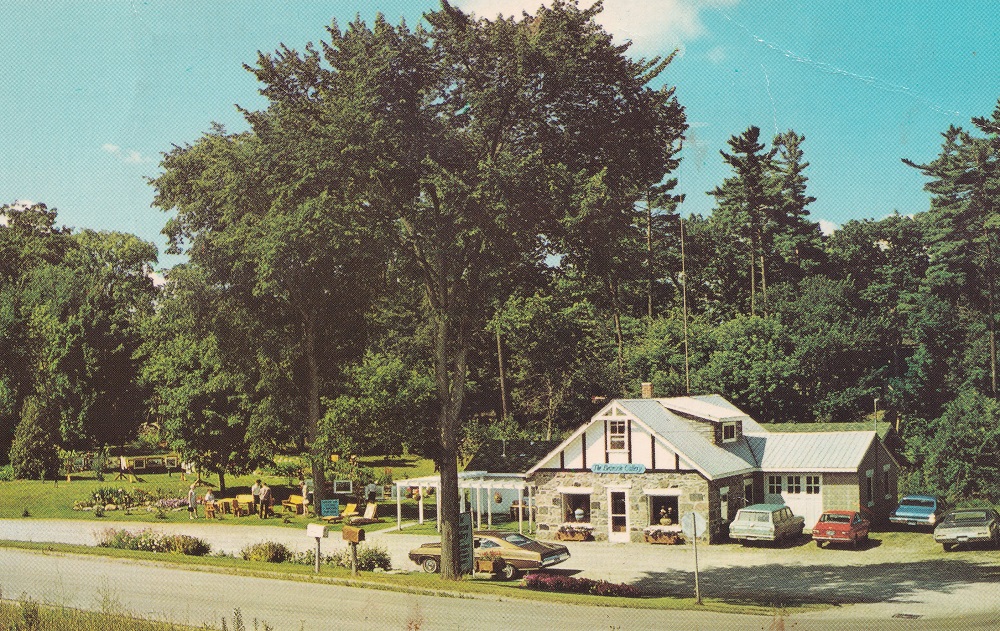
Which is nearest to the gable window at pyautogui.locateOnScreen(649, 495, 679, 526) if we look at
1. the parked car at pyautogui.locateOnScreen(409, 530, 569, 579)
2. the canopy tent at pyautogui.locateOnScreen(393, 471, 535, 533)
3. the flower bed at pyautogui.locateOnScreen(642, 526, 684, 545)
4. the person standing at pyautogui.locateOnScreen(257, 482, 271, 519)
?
the flower bed at pyautogui.locateOnScreen(642, 526, 684, 545)

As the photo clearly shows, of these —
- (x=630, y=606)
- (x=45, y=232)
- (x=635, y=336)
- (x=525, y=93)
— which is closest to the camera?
(x=630, y=606)

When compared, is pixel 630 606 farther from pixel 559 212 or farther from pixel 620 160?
pixel 620 160

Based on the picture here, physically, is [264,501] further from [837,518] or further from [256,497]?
[837,518]

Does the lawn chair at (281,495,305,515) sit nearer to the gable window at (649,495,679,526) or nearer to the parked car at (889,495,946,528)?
the gable window at (649,495,679,526)

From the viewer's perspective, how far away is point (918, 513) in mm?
44156

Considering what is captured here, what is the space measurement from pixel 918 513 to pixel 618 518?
46.3 feet

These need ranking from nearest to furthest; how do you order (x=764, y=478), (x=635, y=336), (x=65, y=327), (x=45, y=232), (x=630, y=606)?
(x=630, y=606) < (x=764, y=478) < (x=65, y=327) < (x=635, y=336) < (x=45, y=232)

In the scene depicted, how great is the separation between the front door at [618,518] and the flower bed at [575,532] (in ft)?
3.08

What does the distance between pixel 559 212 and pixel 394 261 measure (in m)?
5.47

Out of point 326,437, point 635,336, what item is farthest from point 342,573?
point 635,336

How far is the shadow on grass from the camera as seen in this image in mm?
29203

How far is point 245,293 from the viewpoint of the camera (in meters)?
47.9

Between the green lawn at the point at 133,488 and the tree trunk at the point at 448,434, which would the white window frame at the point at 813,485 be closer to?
the green lawn at the point at 133,488

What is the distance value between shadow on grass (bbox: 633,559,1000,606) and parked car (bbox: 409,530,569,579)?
120 inches
